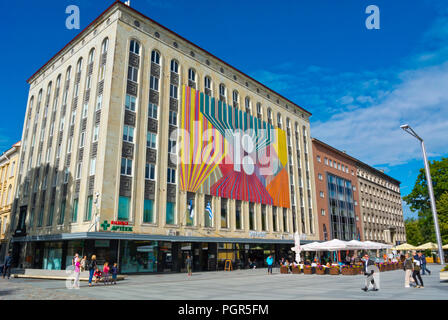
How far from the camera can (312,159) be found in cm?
6091

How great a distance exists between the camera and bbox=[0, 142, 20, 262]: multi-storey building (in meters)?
48.5

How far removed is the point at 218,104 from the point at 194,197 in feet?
42.5

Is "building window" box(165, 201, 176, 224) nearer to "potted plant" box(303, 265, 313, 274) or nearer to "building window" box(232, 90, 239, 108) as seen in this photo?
"potted plant" box(303, 265, 313, 274)

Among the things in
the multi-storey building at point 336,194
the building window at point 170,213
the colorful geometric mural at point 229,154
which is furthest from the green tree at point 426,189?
the building window at point 170,213

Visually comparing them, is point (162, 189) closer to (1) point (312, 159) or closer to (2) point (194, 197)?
(2) point (194, 197)

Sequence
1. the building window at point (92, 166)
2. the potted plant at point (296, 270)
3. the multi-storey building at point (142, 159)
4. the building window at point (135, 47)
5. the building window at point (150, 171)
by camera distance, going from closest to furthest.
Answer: the multi-storey building at point (142, 159) → the building window at point (92, 166) → the potted plant at point (296, 270) → the building window at point (150, 171) → the building window at point (135, 47)

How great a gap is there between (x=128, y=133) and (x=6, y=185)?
103 ft

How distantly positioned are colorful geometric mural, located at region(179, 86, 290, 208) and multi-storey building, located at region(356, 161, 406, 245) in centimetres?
3116

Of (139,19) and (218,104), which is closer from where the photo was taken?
(139,19)

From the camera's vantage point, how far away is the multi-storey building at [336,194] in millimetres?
60219

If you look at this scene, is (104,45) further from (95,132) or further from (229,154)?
(229,154)

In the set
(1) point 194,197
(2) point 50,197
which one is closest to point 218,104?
(1) point 194,197

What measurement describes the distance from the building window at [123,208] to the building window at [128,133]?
18.6 feet

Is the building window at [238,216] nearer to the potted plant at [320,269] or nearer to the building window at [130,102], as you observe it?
the potted plant at [320,269]
